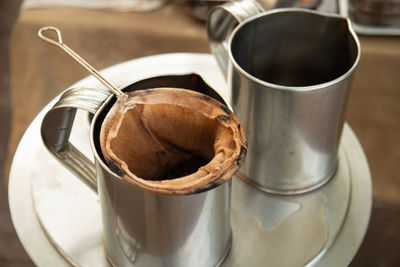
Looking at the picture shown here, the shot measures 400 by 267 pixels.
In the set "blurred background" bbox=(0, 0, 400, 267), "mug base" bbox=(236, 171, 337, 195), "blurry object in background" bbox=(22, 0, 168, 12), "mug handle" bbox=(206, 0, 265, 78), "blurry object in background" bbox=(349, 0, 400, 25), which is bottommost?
"blurred background" bbox=(0, 0, 400, 267)

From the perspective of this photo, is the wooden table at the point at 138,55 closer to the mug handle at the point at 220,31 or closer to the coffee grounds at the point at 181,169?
the mug handle at the point at 220,31

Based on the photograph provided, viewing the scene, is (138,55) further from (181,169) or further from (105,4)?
(181,169)

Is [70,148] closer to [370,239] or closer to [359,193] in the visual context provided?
[359,193]

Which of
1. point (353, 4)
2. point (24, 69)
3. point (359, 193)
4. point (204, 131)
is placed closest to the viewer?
point (204, 131)

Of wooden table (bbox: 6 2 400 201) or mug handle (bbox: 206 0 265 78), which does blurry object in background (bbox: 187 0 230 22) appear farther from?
Answer: mug handle (bbox: 206 0 265 78)

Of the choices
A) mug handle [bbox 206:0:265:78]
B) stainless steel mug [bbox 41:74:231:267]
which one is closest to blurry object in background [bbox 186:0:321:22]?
mug handle [bbox 206:0:265:78]

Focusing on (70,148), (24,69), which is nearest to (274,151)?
(70,148)
